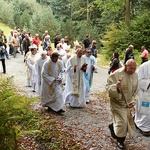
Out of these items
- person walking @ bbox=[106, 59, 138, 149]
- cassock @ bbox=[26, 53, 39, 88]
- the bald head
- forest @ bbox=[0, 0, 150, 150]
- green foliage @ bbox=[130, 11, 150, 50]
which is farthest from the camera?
green foliage @ bbox=[130, 11, 150, 50]

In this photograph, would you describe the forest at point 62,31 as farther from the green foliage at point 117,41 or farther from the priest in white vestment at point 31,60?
the priest in white vestment at point 31,60

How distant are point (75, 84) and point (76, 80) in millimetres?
154

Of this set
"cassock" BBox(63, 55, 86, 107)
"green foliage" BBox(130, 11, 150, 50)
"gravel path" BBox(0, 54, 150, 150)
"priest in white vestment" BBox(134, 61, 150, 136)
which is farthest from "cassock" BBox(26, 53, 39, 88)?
"green foliage" BBox(130, 11, 150, 50)

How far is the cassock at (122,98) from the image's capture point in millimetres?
6846

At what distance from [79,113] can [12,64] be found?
1194 centimetres

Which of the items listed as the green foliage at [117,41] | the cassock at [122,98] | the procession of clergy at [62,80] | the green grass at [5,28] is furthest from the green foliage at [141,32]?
the green grass at [5,28]

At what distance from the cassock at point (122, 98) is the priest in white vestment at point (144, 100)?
103 centimetres

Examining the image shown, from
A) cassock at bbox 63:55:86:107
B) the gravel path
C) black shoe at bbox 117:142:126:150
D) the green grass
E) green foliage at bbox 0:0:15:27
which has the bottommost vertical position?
the gravel path

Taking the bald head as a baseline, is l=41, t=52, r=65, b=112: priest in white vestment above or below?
below

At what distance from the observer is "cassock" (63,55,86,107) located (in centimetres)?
1058

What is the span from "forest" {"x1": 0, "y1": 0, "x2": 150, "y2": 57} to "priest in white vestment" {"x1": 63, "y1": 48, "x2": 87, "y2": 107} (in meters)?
14.8

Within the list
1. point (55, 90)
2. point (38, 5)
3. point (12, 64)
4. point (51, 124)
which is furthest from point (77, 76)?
point (38, 5)

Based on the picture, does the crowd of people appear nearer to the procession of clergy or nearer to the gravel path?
the procession of clergy

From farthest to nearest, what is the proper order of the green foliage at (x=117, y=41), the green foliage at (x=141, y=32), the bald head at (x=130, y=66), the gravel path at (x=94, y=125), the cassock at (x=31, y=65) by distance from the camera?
the green foliage at (x=117, y=41) → the green foliage at (x=141, y=32) → the cassock at (x=31, y=65) → the gravel path at (x=94, y=125) → the bald head at (x=130, y=66)
